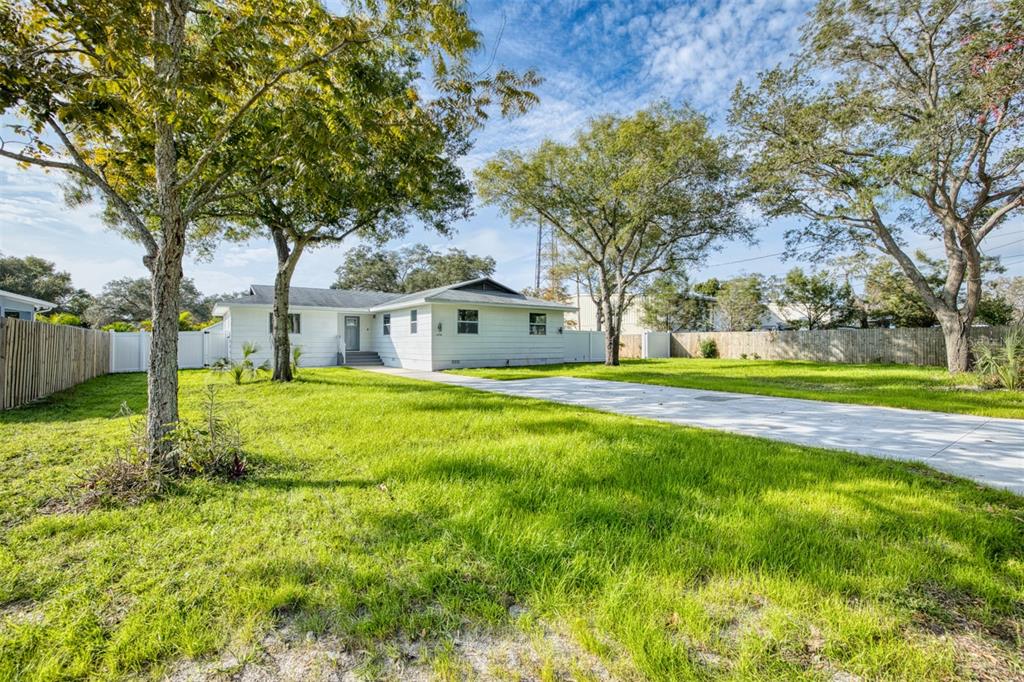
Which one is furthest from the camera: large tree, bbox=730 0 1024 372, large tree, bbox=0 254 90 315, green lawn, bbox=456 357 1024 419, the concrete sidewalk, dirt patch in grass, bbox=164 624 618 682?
large tree, bbox=0 254 90 315

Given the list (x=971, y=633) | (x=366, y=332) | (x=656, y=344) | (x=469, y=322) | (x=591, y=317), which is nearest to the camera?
(x=971, y=633)

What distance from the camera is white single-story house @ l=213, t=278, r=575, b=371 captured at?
14.6 metres

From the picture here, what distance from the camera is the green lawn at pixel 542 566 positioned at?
160 centimetres

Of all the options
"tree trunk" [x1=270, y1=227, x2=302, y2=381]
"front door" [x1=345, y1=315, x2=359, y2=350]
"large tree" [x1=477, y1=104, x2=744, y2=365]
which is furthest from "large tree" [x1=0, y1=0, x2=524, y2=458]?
"front door" [x1=345, y1=315, x2=359, y2=350]

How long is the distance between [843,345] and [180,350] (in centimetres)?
2647

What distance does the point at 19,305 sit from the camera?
1529 centimetres

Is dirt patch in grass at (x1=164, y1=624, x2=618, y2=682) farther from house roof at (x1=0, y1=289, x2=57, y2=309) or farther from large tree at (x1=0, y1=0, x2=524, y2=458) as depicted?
house roof at (x1=0, y1=289, x2=57, y2=309)

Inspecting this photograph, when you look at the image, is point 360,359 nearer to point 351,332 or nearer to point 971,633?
point 351,332

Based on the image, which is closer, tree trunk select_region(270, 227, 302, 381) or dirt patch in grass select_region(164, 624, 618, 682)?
dirt patch in grass select_region(164, 624, 618, 682)

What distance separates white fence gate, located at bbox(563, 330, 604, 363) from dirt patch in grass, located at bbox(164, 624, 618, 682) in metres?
17.3

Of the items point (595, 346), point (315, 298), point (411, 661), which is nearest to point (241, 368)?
point (315, 298)

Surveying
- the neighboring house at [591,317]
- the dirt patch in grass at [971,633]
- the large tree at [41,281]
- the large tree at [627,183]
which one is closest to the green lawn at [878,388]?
the large tree at [627,183]

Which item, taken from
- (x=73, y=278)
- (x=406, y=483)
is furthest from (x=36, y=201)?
(x=73, y=278)

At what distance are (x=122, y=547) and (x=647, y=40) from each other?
1042 centimetres
